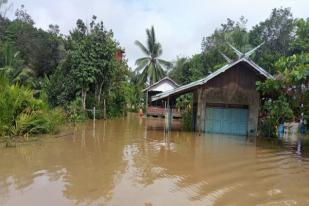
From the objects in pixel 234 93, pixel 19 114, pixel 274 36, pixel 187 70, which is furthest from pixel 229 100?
pixel 187 70

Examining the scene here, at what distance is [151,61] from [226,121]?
22.3 m

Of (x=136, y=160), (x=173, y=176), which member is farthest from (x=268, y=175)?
(x=136, y=160)

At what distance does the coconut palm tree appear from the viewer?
38.7 meters

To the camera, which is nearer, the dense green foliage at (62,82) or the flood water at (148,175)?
the flood water at (148,175)

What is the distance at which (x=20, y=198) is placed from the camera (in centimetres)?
575

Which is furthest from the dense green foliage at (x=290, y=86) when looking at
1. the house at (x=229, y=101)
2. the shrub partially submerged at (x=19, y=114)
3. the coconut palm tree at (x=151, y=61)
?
the coconut palm tree at (x=151, y=61)

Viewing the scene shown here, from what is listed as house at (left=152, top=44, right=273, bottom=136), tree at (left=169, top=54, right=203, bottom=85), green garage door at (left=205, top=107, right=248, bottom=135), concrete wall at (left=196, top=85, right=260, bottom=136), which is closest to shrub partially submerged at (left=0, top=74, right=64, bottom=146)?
house at (left=152, top=44, right=273, bottom=136)

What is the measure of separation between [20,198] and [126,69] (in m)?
22.1

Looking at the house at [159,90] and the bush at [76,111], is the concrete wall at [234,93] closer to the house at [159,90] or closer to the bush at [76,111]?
the bush at [76,111]

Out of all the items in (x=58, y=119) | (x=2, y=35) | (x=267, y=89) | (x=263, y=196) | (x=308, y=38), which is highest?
(x=2, y=35)

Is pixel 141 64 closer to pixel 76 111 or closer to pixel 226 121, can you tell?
pixel 76 111

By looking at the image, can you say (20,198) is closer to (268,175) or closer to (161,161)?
(161,161)

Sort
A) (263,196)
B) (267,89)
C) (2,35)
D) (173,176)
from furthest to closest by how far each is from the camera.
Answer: (2,35), (267,89), (173,176), (263,196)

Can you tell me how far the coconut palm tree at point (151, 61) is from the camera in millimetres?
38656
